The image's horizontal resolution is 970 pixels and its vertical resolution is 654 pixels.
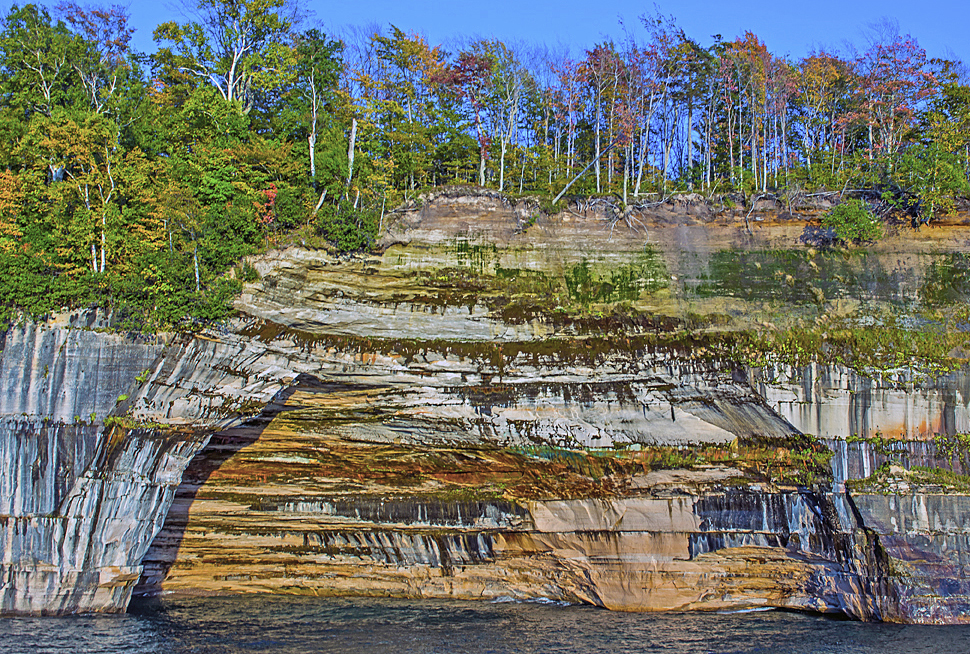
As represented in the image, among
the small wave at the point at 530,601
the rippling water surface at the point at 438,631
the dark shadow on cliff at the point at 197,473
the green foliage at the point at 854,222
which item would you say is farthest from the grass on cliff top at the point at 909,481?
the dark shadow on cliff at the point at 197,473

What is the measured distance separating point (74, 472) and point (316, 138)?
1102 centimetres

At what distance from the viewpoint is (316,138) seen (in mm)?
18766

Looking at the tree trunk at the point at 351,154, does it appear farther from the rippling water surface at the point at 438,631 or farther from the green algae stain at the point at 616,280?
the rippling water surface at the point at 438,631

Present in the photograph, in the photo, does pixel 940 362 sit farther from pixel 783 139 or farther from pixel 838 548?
pixel 783 139

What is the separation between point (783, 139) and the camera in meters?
22.8

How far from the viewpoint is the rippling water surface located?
12.6 meters

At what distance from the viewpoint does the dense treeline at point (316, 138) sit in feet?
51.9

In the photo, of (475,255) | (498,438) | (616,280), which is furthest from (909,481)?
(475,255)

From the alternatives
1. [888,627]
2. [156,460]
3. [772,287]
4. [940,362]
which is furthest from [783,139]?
[156,460]

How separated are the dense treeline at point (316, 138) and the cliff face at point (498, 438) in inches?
59.5

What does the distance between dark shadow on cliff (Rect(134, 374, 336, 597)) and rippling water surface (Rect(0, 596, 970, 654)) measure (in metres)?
0.94

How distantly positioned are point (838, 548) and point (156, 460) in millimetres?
16069

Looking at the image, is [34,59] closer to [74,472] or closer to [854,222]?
[74,472]

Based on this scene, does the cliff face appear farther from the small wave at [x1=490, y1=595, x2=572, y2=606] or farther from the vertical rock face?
the small wave at [x1=490, y1=595, x2=572, y2=606]
